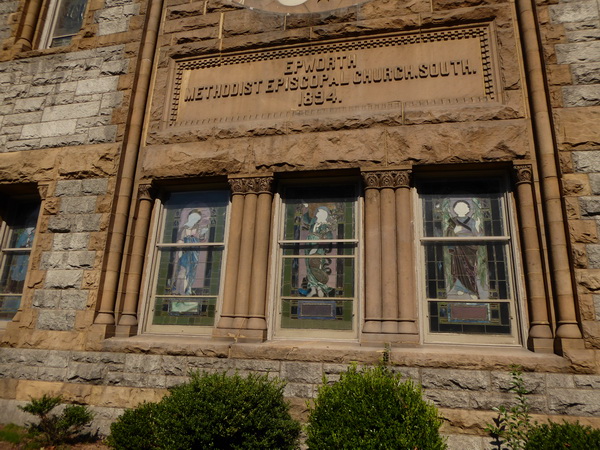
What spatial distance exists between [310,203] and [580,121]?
4.32m

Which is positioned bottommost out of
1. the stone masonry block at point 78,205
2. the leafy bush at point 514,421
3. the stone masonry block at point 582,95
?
the leafy bush at point 514,421

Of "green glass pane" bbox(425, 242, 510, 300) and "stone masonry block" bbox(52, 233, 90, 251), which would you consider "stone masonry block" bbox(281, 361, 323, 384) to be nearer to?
"green glass pane" bbox(425, 242, 510, 300)

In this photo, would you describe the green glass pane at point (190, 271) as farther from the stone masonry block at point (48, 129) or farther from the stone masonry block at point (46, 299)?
the stone masonry block at point (48, 129)

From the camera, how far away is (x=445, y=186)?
7.08 metres

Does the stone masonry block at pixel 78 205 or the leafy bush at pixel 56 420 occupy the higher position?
the stone masonry block at pixel 78 205

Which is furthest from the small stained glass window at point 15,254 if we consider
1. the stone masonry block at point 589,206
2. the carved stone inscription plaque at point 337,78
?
the stone masonry block at point 589,206

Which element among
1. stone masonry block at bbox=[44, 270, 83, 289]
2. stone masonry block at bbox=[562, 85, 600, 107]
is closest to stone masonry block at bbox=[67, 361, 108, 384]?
stone masonry block at bbox=[44, 270, 83, 289]

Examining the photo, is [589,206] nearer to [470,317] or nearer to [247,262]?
[470,317]

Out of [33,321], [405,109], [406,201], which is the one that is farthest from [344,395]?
[33,321]

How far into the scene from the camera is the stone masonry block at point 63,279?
287 inches

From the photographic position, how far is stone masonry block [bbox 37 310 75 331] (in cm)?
710

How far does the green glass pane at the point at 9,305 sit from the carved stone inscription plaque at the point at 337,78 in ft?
14.9

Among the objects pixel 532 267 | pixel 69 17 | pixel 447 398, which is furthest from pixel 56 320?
pixel 532 267

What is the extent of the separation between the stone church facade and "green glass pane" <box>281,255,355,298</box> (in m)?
0.03
